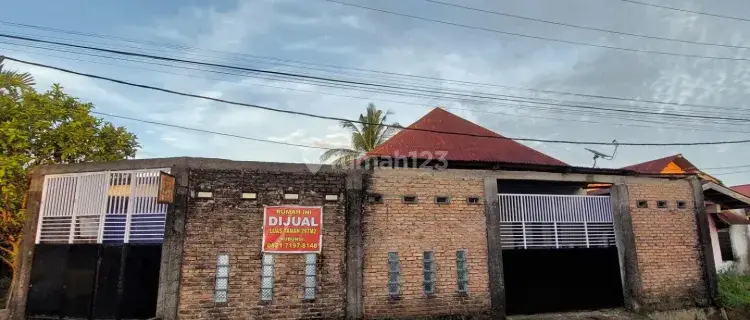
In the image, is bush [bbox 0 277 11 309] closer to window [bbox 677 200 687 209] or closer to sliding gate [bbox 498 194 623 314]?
sliding gate [bbox 498 194 623 314]

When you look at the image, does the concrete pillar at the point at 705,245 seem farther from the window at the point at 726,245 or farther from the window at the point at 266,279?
the window at the point at 266,279

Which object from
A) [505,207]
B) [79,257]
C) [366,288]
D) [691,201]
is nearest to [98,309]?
[79,257]

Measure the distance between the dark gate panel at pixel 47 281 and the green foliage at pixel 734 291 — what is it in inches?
601

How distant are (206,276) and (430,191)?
4.84 m

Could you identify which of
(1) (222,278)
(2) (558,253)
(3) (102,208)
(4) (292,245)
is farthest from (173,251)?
(2) (558,253)

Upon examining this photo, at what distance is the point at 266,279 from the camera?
26.4 ft

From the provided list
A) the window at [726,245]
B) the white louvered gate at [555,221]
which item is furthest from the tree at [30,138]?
the window at [726,245]

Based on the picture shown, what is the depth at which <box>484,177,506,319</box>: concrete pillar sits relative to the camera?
9.05 metres

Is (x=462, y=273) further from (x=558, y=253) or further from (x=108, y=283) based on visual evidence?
(x=108, y=283)

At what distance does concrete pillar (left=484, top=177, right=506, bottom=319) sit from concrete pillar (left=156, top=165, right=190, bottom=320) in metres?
6.32

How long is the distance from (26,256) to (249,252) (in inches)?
177

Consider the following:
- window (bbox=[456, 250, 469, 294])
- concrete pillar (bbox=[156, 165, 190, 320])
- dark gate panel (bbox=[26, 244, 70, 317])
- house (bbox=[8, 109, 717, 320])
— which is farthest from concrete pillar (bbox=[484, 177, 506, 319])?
dark gate panel (bbox=[26, 244, 70, 317])

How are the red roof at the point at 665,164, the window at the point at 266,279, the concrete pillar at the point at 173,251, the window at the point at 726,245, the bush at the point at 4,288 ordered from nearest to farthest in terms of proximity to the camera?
the concrete pillar at the point at 173,251, the window at the point at 266,279, the bush at the point at 4,288, the window at the point at 726,245, the red roof at the point at 665,164

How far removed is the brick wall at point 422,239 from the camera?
338 inches
